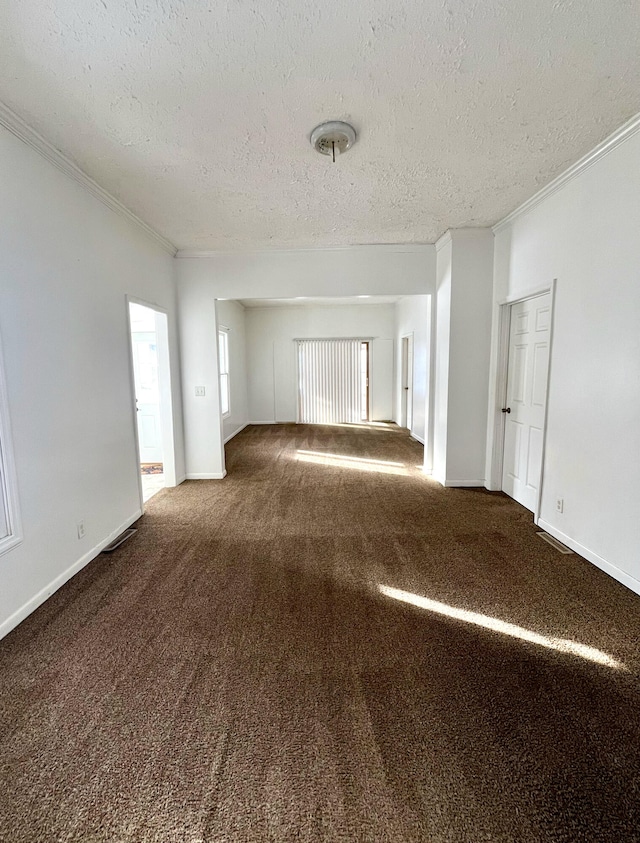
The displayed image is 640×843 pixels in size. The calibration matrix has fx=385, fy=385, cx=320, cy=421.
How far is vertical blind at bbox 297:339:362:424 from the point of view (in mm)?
8625

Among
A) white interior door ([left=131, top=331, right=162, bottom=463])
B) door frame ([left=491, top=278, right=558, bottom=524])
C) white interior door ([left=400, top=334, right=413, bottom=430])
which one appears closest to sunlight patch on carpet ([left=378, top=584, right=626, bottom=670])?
door frame ([left=491, top=278, right=558, bottom=524])

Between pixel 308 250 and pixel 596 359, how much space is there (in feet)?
10.2

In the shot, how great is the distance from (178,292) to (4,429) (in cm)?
291

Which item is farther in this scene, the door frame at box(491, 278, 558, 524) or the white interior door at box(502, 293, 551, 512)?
the door frame at box(491, 278, 558, 524)

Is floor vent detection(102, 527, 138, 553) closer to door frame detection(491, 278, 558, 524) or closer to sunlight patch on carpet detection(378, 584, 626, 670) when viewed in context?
sunlight patch on carpet detection(378, 584, 626, 670)

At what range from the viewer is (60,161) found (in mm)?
2398

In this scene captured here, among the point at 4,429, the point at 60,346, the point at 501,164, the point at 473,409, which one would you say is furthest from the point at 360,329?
the point at 4,429

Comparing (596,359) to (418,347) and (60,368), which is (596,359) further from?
(418,347)

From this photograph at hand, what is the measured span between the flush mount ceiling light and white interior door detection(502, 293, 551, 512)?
203 centimetres

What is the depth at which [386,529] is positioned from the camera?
321 cm

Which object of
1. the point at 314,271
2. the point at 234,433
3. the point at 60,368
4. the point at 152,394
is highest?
the point at 314,271

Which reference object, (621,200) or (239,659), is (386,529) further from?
(621,200)

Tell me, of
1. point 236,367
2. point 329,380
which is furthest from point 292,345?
point 236,367

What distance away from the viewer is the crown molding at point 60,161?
201 centimetres
